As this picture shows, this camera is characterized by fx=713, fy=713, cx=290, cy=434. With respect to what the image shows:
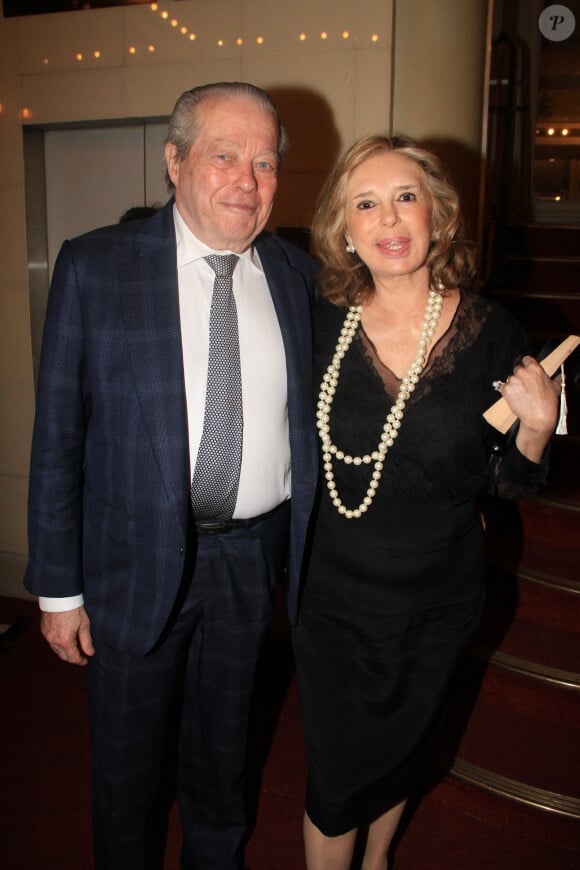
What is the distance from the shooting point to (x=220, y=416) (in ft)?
5.20

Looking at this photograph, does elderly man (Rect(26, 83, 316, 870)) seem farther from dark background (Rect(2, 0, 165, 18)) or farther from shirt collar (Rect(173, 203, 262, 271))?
dark background (Rect(2, 0, 165, 18))


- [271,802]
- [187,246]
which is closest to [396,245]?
[187,246]

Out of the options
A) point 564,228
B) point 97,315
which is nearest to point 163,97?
point 97,315

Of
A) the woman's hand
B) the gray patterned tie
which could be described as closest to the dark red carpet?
the gray patterned tie

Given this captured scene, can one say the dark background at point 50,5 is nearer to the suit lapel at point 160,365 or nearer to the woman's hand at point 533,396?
the suit lapel at point 160,365

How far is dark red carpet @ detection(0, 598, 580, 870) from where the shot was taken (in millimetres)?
2135

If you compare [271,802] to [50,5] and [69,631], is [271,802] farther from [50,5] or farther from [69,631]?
[50,5]

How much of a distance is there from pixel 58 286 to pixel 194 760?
132 cm

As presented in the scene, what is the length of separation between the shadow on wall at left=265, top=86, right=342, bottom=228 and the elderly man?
1.22 meters

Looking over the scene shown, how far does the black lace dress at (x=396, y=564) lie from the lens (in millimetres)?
1682

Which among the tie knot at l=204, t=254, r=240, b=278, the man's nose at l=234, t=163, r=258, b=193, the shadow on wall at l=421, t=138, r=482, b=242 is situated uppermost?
the shadow on wall at l=421, t=138, r=482, b=242

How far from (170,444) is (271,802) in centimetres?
149

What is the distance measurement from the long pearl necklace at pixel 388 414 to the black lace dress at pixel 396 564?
0.02 metres

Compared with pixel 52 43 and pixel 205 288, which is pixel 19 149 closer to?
pixel 52 43
